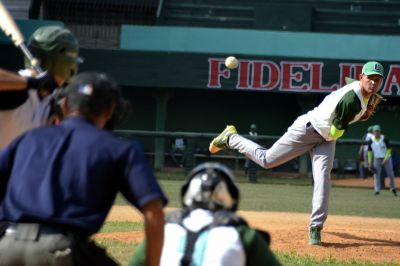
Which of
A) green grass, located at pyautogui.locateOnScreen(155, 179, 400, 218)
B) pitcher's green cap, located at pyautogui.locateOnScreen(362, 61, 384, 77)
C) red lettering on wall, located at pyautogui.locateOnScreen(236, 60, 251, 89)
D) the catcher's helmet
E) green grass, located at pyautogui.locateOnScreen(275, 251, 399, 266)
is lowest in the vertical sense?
green grass, located at pyautogui.locateOnScreen(155, 179, 400, 218)

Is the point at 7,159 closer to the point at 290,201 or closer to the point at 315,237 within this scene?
the point at 315,237

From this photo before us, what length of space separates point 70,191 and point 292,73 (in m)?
24.3

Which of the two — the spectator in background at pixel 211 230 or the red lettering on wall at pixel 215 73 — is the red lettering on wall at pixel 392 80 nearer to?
the red lettering on wall at pixel 215 73

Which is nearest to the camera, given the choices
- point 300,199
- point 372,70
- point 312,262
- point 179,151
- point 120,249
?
point 312,262

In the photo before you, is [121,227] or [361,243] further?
[121,227]

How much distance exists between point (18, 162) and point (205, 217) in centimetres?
81

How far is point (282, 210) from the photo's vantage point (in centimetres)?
1448

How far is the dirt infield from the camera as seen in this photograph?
335 inches

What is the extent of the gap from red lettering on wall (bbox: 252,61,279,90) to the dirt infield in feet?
47.9

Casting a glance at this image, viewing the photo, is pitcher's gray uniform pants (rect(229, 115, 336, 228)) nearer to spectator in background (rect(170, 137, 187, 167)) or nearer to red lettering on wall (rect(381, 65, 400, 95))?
spectator in background (rect(170, 137, 187, 167))

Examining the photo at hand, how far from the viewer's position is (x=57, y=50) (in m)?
4.61

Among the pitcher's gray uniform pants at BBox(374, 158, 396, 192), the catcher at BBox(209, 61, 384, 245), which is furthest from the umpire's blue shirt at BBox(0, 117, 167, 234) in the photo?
the pitcher's gray uniform pants at BBox(374, 158, 396, 192)

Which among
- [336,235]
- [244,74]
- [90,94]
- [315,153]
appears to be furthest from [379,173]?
[90,94]

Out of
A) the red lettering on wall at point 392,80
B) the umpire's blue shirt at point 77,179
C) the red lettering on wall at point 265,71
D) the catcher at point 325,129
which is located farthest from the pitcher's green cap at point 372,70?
the red lettering on wall at point 392,80
